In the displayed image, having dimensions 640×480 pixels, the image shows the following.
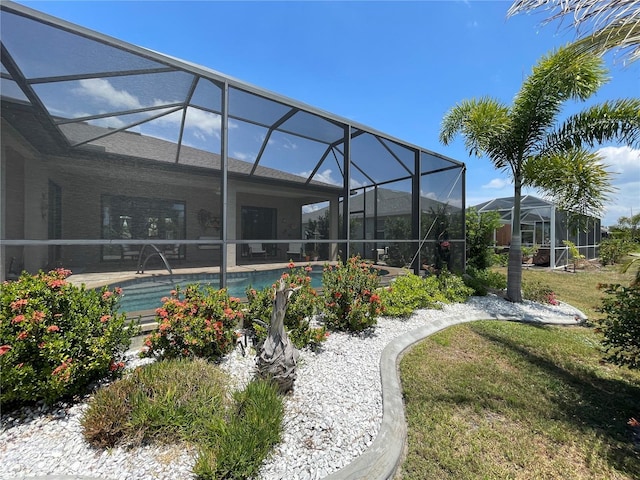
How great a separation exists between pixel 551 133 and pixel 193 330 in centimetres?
891

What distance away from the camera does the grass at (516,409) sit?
2.09m

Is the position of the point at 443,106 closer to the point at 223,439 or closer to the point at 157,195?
the point at 157,195

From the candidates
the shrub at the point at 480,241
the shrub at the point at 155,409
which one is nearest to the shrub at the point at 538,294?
the shrub at the point at 480,241

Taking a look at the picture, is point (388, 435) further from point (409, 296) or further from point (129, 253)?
point (129, 253)

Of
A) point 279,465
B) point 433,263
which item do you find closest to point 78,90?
point 279,465

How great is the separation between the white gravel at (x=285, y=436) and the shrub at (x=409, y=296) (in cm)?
202

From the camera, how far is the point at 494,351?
412cm

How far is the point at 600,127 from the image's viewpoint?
19.4ft

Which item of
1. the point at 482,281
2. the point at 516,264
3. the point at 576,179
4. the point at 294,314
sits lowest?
the point at 482,281

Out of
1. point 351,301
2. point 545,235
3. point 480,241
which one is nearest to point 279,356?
point 351,301

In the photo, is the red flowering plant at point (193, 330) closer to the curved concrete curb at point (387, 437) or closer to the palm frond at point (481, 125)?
the curved concrete curb at point (387, 437)

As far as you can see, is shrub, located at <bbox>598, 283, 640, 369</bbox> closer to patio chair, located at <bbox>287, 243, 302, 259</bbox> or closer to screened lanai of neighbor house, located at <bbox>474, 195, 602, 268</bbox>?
patio chair, located at <bbox>287, 243, 302, 259</bbox>

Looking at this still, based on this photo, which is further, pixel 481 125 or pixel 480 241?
pixel 480 241

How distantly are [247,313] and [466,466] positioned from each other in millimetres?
2995
